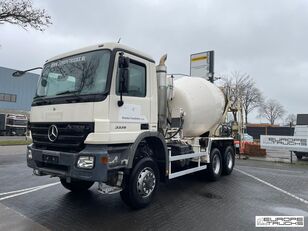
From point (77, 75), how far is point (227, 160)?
6274 mm

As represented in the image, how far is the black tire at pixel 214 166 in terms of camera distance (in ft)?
27.5

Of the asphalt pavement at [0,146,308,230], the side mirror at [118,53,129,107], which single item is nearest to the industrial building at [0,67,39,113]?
the asphalt pavement at [0,146,308,230]

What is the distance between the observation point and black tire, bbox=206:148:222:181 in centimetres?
837

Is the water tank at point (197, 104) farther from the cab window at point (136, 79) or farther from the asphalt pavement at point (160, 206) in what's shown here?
the cab window at point (136, 79)

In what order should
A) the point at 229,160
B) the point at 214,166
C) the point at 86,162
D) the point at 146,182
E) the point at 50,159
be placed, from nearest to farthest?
the point at 86,162, the point at 50,159, the point at 146,182, the point at 214,166, the point at 229,160

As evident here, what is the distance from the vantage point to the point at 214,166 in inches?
340

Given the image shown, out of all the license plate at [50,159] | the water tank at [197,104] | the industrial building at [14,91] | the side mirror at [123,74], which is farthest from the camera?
the industrial building at [14,91]

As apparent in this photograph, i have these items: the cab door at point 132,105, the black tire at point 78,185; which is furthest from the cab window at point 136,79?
the black tire at point 78,185

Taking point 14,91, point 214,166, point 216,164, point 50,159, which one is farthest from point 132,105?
point 14,91

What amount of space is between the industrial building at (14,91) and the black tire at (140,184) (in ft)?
134

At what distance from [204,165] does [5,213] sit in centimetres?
524

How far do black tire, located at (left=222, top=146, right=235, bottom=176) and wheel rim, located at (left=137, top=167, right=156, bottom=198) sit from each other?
170 inches

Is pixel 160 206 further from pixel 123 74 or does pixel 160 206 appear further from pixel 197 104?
pixel 197 104

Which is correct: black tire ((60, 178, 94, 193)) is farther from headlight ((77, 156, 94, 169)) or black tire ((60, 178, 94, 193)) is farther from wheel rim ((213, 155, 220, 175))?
wheel rim ((213, 155, 220, 175))
